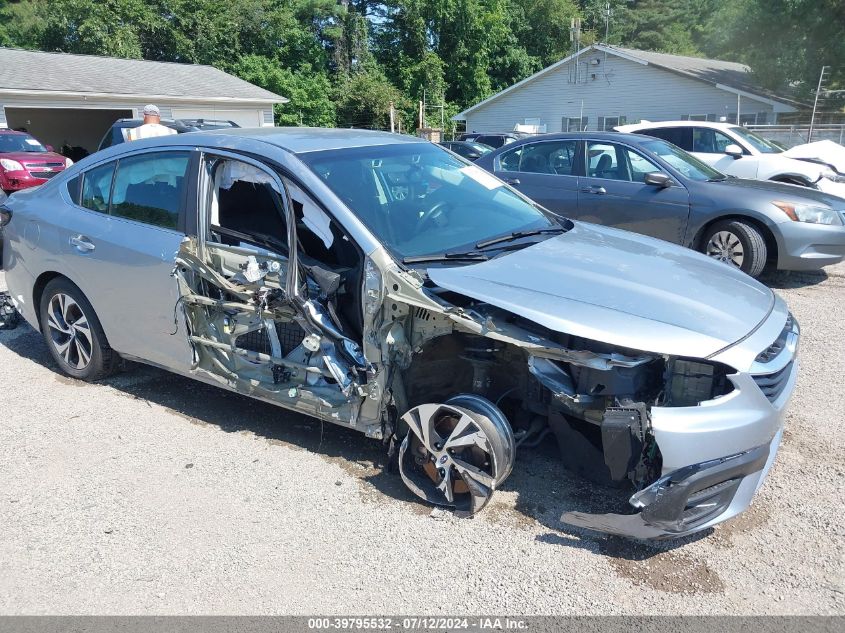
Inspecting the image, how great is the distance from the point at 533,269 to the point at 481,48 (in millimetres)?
42861

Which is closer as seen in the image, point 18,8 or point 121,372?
point 121,372

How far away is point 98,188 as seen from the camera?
4.77m

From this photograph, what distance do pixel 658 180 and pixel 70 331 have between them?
5.99 m

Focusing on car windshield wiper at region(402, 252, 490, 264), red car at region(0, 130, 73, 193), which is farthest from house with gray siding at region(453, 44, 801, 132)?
→ car windshield wiper at region(402, 252, 490, 264)

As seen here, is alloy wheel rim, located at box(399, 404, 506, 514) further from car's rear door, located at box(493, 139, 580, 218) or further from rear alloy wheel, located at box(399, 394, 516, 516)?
car's rear door, located at box(493, 139, 580, 218)

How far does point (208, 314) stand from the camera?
4.14m

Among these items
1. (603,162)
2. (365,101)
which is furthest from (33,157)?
(365,101)

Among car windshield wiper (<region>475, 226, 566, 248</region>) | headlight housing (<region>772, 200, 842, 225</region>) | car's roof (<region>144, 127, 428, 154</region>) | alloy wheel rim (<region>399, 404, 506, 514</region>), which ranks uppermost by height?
car's roof (<region>144, 127, 428, 154</region>)

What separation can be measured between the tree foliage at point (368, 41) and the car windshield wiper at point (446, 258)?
94.9 ft

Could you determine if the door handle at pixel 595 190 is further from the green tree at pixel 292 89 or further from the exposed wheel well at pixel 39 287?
the green tree at pixel 292 89

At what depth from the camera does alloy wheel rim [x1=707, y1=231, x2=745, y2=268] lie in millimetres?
7520

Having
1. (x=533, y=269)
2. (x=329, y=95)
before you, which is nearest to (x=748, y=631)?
(x=533, y=269)

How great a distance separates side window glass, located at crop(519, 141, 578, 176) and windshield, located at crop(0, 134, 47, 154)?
41.2 feet

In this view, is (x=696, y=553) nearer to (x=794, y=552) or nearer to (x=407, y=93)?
(x=794, y=552)
